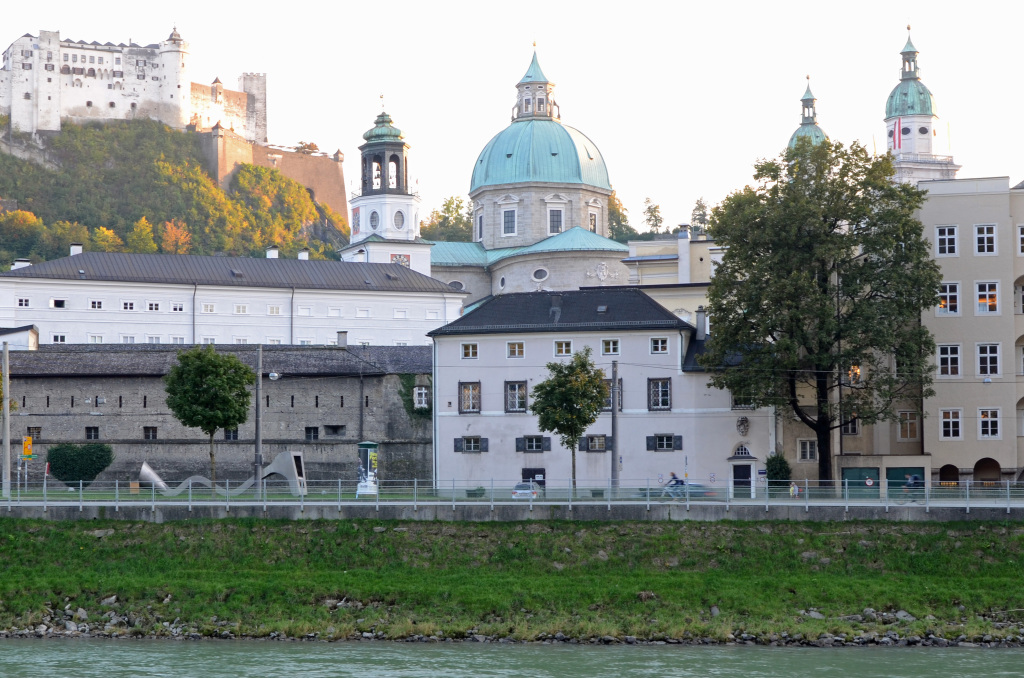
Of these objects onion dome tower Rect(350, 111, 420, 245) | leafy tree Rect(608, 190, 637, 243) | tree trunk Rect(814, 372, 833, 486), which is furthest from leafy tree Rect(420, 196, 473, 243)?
tree trunk Rect(814, 372, 833, 486)

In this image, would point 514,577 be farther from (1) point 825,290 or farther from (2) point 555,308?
(2) point 555,308

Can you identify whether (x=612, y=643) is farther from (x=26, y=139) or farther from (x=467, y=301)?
(x=26, y=139)

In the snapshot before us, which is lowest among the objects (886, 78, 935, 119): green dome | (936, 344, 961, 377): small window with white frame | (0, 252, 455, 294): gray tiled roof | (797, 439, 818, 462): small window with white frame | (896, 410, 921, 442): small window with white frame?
(797, 439, 818, 462): small window with white frame

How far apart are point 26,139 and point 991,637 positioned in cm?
13005

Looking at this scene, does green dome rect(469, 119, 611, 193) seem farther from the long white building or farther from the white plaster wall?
the white plaster wall

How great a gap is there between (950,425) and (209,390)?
2671cm

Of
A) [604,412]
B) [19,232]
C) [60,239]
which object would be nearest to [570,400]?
[604,412]

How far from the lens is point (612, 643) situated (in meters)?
34.6

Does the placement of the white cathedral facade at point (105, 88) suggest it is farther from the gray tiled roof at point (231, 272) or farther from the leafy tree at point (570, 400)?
the leafy tree at point (570, 400)

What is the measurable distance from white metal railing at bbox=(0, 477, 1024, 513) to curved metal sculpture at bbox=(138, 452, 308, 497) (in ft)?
0.19

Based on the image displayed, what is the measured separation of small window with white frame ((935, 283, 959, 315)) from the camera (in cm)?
5338

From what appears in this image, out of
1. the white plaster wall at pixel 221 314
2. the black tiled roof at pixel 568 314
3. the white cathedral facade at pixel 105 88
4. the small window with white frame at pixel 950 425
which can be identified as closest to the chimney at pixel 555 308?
the black tiled roof at pixel 568 314

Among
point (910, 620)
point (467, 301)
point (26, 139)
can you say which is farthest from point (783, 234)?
point (26, 139)

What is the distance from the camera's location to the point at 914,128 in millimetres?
141750
